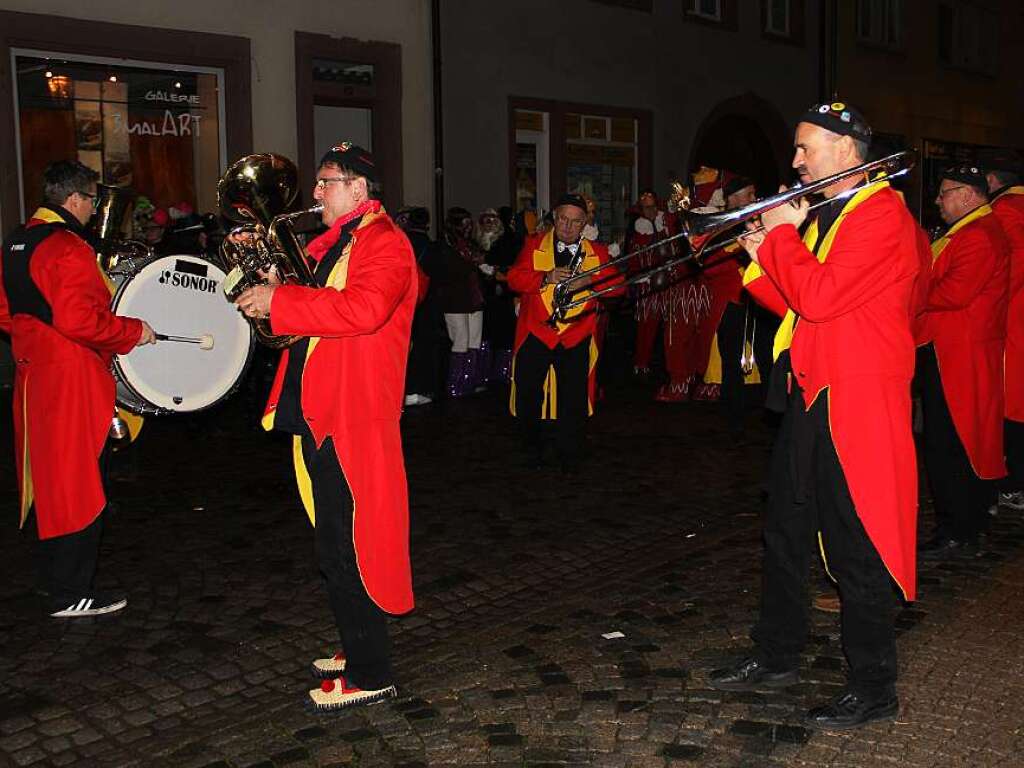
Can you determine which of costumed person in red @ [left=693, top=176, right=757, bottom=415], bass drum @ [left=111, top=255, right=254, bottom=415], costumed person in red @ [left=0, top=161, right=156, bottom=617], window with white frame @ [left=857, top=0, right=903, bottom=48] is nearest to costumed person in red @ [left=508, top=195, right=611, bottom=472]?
costumed person in red @ [left=693, top=176, right=757, bottom=415]

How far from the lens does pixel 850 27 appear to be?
881 inches

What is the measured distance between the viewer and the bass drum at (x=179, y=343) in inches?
255

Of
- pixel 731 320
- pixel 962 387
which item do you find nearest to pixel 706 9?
pixel 731 320

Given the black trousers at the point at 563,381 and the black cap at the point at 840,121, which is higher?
the black cap at the point at 840,121

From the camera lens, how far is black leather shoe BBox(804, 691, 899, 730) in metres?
4.20

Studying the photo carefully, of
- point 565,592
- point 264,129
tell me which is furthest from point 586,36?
point 565,592

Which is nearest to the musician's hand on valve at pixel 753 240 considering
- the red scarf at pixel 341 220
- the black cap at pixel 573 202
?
the red scarf at pixel 341 220

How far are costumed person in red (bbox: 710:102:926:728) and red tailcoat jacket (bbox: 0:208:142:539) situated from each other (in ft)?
10.1

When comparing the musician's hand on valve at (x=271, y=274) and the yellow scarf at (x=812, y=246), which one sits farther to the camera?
the musician's hand on valve at (x=271, y=274)

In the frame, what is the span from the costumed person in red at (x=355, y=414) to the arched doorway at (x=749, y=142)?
1569 cm

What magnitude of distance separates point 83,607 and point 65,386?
103 centimetres

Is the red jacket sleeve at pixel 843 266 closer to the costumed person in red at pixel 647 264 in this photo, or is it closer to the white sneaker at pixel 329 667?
the white sneaker at pixel 329 667

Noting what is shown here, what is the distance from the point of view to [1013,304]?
7387 mm

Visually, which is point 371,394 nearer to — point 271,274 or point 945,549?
point 271,274
